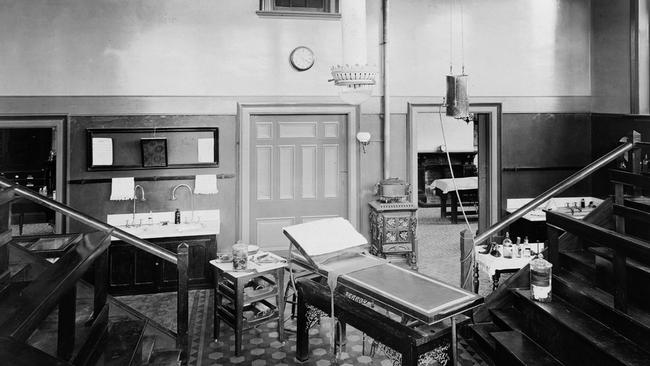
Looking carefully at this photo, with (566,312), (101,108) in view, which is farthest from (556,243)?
(101,108)

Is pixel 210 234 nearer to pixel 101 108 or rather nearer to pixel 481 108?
pixel 101 108

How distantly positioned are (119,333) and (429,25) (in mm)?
6948

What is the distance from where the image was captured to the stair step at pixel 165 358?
13.9 feet

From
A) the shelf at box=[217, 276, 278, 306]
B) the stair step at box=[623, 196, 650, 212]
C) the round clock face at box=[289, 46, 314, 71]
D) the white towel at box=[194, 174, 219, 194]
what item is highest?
the round clock face at box=[289, 46, 314, 71]

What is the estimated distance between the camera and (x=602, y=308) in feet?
12.9

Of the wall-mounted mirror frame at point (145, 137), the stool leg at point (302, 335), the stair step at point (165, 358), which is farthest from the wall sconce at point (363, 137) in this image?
the stair step at point (165, 358)

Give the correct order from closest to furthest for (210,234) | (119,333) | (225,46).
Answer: (119,333)
(210,234)
(225,46)

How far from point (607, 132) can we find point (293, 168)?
5.43m

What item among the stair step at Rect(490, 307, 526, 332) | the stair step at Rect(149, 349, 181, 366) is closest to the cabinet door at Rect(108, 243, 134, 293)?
the stair step at Rect(149, 349, 181, 366)

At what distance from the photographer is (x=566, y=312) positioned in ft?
13.6

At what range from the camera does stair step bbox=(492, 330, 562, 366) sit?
3.97 metres

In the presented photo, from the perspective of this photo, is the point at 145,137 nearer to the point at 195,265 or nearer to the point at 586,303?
the point at 195,265

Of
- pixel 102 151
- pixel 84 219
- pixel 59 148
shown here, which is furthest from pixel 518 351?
pixel 59 148

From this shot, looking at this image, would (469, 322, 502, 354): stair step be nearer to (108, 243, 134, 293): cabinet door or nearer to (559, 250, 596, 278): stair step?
(559, 250, 596, 278): stair step
